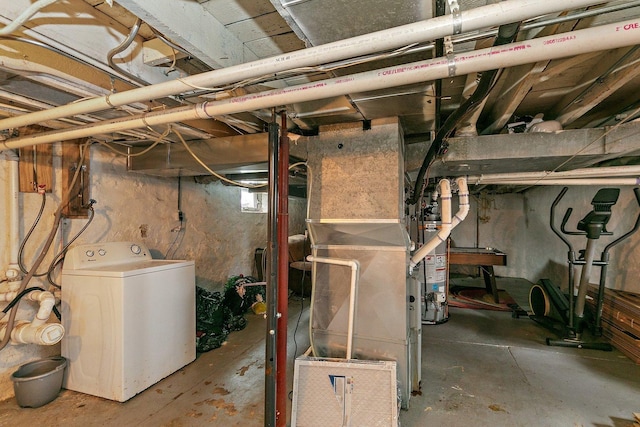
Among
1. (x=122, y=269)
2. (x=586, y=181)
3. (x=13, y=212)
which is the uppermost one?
(x=586, y=181)

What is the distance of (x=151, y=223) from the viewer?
3.17 m

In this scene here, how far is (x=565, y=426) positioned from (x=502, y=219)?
18.1ft

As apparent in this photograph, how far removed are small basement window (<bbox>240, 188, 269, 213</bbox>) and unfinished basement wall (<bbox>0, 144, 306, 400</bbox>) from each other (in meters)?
0.10

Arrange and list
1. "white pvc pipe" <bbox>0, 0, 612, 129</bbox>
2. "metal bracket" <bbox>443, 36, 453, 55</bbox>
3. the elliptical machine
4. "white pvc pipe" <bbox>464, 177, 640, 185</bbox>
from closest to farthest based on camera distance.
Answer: "white pvc pipe" <bbox>0, 0, 612, 129</bbox>, "metal bracket" <bbox>443, 36, 453, 55</bbox>, "white pvc pipe" <bbox>464, 177, 640, 185</bbox>, the elliptical machine

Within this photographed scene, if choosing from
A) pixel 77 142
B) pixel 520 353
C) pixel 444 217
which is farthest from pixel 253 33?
pixel 520 353

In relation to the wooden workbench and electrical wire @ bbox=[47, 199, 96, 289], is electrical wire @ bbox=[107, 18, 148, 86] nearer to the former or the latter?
electrical wire @ bbox=[47, 199, 96, 289]

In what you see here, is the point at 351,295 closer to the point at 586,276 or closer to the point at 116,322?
the point at 116,322

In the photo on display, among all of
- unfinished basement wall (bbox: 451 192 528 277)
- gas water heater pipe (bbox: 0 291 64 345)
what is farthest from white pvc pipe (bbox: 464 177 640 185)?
gas water heater pipe (bbox: 0 291 64 345)

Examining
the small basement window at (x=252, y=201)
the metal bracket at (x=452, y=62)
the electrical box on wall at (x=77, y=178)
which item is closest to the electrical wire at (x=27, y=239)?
the electrical box on wall at (x=77, y=178)

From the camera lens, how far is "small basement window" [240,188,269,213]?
15.5 ft

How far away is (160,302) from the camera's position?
2434 millimetres

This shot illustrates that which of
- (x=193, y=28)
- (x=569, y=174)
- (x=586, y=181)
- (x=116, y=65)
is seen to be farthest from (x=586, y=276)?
(x=116, y=65)

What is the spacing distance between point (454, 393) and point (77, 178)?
11.8 ft

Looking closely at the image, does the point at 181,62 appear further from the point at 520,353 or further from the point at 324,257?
the point at 520,353
